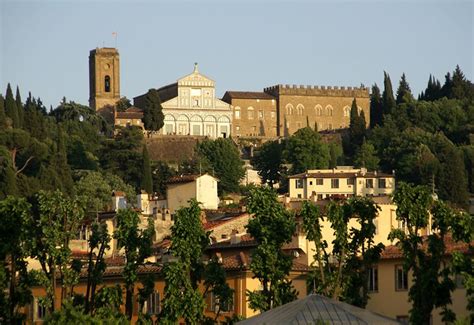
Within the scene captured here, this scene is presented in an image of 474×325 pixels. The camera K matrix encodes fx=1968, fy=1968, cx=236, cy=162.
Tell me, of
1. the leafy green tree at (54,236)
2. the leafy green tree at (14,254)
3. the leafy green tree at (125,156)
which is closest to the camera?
the leafy green tree at (14,254)

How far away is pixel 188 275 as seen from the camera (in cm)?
5350

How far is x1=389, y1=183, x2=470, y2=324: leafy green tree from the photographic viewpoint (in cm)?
4888

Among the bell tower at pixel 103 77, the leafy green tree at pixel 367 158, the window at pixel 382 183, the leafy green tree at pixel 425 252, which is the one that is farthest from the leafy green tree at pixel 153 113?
the leafy green tree at pixel 425 252

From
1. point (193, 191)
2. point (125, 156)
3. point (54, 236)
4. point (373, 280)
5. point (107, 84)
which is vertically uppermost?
point (107, 84)

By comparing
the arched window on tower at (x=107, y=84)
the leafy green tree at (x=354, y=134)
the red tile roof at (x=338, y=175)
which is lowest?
the red tile roof at (x=338, y=175)

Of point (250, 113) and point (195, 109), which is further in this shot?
point (250, 113)

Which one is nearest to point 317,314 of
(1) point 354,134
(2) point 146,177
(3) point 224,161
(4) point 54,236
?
(4) point 54,236

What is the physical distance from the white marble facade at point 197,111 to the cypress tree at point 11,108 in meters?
27.3

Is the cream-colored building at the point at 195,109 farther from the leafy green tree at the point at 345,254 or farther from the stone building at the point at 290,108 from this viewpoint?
the leafy green tree at the point at 345,254

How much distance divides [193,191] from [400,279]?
38.6 metres

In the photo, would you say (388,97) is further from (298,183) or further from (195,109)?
(298,183)

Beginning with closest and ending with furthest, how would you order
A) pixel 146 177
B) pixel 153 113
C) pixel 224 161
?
pixel 146 177, pixel 224 161, pixel 153 113

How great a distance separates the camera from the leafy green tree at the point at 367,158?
Answer: 134000mm

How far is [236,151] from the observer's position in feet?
463
